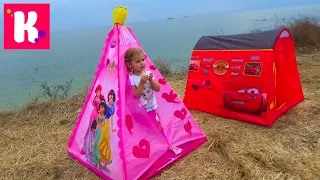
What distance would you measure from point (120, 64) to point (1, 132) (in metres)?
2.46

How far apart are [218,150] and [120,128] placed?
3.86 ft

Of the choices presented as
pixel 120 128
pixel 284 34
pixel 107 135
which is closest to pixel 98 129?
pixel 107 135

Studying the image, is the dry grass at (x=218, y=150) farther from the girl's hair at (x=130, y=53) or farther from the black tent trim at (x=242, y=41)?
the girl's hair at (x=130, y=53)

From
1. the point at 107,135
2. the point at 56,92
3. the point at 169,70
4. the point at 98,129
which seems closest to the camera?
the point at 107,135

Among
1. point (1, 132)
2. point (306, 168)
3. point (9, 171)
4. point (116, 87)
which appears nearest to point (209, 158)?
point (306, 168)

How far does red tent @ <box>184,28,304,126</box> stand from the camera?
→ 3.79 metres

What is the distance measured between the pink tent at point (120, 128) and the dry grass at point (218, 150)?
7.1 inches

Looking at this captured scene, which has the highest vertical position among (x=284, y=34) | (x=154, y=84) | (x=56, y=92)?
(x=284, y=34)

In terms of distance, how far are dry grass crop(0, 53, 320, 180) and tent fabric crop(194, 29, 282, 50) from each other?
0.98 meters

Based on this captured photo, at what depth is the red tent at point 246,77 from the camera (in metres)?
3.79

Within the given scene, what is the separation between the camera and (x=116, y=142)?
2787 millimetres

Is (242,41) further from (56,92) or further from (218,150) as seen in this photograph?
(56,92)

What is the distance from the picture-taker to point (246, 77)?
12.8ft
